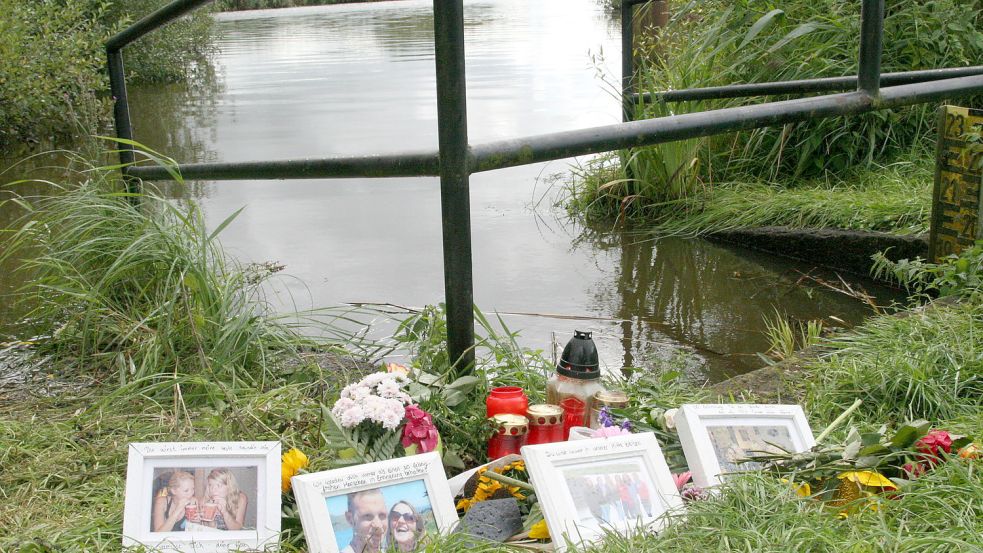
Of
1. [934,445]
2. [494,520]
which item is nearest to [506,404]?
[494,520]

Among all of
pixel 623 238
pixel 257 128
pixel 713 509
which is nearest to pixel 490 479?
pixel 713 509

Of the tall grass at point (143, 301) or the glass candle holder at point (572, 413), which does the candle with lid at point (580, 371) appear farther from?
the tall grass at point (143, 301)

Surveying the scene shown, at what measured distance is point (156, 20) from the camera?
7.73ft

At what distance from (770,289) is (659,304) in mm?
422

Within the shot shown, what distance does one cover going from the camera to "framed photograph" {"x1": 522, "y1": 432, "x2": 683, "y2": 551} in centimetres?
135

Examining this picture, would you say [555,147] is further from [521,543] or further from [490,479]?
[521,543]

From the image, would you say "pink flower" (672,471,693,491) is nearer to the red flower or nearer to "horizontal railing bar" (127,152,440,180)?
the red flower

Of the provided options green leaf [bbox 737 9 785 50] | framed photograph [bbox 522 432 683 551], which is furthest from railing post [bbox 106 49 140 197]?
green leaf [bbox 737 9 785 50]

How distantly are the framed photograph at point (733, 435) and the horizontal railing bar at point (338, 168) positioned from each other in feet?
2.14

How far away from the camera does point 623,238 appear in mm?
4141

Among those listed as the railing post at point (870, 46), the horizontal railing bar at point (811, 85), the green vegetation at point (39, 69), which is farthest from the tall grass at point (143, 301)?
the green vegetation at point (39, 69)

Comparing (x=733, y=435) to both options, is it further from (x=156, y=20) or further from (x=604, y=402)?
(x=156, y=20)

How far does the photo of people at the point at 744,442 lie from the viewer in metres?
1.50

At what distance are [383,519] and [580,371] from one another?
0.50 metres
